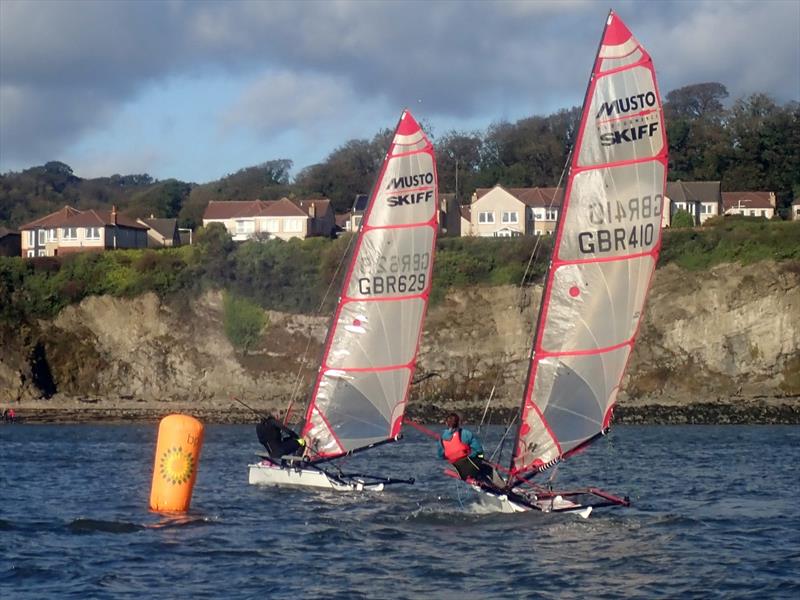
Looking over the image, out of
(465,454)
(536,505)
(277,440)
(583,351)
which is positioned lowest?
(536,505)

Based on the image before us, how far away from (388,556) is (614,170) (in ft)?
20.2

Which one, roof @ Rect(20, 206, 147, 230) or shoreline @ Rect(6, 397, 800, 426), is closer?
shoreline @ Rect(6, 397, 800, 426)

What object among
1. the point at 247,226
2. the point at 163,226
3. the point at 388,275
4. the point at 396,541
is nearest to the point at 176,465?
the point at 396,541

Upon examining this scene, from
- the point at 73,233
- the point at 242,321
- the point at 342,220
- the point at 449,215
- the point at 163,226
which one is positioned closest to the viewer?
the point at 242,321

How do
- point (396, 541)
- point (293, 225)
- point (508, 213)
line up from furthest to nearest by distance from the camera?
point (293, 225), point (508, 213), point (396, 541)

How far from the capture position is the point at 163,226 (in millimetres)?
86125

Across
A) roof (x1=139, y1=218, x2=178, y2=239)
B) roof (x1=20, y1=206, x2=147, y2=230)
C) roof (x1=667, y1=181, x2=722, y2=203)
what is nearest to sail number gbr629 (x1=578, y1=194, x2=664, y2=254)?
roof (x1=20, y1=206, x2=147, y2=230)

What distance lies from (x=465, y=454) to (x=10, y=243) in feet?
223

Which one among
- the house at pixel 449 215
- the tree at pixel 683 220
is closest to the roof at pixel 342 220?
the house at pixel 449 215

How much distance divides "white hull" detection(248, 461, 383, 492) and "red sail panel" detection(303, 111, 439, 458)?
102 cm

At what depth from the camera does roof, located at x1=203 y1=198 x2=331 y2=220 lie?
8100 centimetres

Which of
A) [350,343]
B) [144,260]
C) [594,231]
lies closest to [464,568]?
[594,231]

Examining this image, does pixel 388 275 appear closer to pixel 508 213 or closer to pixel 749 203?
pixel 508 213

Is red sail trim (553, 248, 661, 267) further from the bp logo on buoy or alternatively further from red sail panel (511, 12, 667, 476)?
the bp logo on buoy
